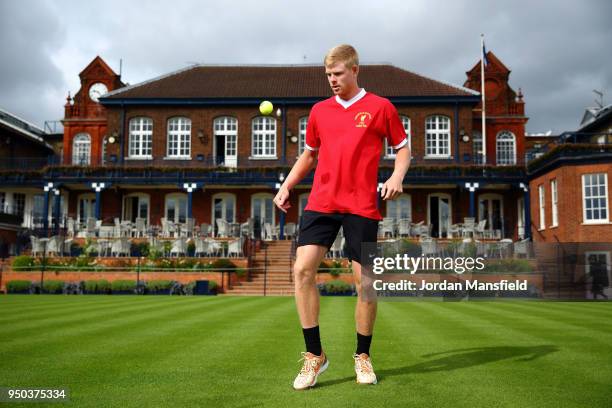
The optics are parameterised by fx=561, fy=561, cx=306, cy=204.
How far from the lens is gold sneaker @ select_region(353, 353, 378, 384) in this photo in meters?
3.75

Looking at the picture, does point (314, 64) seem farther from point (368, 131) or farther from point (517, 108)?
point (368, 131)

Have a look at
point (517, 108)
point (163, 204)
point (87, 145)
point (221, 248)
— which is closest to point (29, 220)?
point (87, 145)

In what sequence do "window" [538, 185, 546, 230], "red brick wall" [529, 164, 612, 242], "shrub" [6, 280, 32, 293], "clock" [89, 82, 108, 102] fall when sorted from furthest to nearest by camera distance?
1. "clock" [89, 82, 108, 102]
2. "window" [538, 185, 546, 230]
3. "red brick wall" [529, 164, 612, 242]
4. "shrub" [6, 280, 32, 293]

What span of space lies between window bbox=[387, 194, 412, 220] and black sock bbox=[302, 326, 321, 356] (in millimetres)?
25191

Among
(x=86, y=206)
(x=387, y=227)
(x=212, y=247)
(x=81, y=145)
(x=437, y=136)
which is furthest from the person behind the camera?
(x=81, y=145)

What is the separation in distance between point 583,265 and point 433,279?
15.1 ft

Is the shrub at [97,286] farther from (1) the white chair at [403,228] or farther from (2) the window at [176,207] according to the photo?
(2) the window at [176,207]

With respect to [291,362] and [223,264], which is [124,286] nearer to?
[223,264]

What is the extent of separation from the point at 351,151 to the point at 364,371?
1545 mm

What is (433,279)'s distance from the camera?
4949 millimetres

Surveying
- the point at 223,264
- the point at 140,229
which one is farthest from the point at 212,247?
the point at 140,229

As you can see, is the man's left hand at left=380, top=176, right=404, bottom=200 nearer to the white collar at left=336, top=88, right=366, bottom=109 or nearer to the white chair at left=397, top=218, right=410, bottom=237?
the white collar at left=336, top=88, right=366, bottom=109

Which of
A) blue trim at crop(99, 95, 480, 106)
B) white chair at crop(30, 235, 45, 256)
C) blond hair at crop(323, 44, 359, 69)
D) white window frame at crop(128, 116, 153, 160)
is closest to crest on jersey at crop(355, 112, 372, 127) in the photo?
blond hair at crop(323, 44, 359, 69)

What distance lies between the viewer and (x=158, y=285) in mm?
17609
